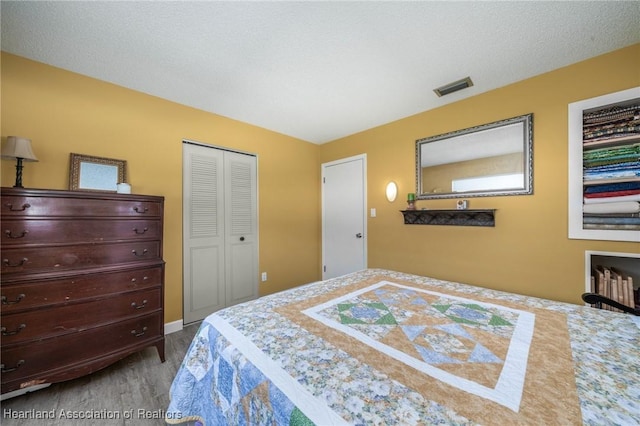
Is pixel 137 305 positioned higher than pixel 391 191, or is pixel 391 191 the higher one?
pixel 391 191

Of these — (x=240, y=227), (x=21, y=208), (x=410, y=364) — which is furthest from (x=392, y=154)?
(x=21, y=208)

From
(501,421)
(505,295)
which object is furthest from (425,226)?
(501,421)

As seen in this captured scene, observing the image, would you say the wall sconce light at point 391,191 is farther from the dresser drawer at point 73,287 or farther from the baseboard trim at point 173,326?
the baseboard trim at point 173,326

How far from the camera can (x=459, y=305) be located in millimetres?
1475

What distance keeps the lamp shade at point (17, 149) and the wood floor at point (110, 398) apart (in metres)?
1.67

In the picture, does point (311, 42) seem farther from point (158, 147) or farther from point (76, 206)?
point (76, 206)

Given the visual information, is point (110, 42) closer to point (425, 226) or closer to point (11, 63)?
point (11, 63)

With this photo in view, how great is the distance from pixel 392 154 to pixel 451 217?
110 centimetres

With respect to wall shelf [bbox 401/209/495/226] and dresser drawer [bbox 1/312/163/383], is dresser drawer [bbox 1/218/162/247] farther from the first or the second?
wall shelf [bbox 401/209/495/226]

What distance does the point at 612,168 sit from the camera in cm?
185

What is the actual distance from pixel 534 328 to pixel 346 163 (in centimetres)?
295

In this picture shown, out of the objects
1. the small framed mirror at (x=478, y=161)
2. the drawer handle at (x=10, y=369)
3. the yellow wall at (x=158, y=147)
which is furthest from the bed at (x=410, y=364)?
the yellow wall at (x=158, y=147)

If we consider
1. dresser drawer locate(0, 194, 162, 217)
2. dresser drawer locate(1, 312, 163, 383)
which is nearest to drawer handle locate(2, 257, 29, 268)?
dresser drawer locate(0, 194, 162, 217)

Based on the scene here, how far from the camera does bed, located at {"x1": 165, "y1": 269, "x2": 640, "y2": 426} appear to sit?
2.28 ft
